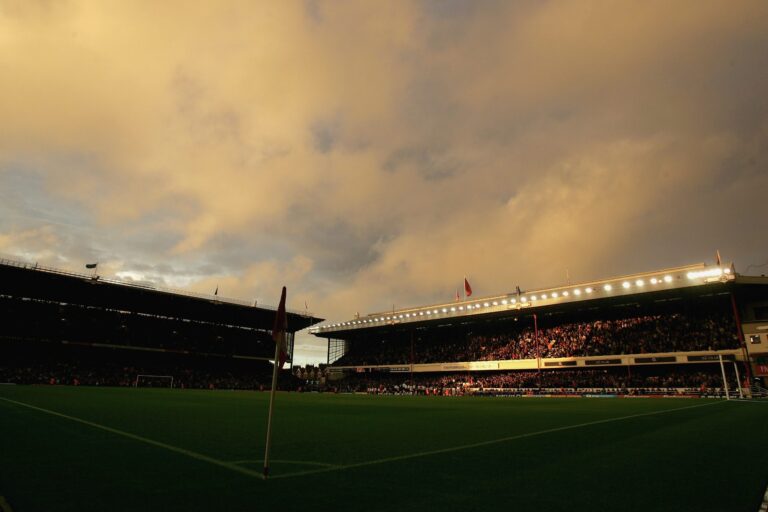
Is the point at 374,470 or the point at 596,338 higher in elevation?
the point at 596,338

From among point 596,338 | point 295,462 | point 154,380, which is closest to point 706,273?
point 596,338

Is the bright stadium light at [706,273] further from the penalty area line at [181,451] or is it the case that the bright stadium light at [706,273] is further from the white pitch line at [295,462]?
the penalty area line at [181,451]

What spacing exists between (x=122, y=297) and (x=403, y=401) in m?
48.6

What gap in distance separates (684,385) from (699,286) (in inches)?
444

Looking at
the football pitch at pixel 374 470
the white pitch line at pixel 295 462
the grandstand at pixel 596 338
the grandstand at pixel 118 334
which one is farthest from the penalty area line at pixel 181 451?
the grandstand at pixel 118 334

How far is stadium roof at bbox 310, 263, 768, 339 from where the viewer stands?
44188 mm

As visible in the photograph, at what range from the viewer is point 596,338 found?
5259cm

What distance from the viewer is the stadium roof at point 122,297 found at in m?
51.7

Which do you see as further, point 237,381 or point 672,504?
point 237,381

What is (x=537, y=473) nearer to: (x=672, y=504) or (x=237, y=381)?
(x=672, y=504)

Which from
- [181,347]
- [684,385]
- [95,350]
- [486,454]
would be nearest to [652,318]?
[684,385]

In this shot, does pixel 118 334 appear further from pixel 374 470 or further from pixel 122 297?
pixel 374 470

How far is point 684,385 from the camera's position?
4053cm

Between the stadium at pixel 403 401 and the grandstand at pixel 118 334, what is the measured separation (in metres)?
0.29
